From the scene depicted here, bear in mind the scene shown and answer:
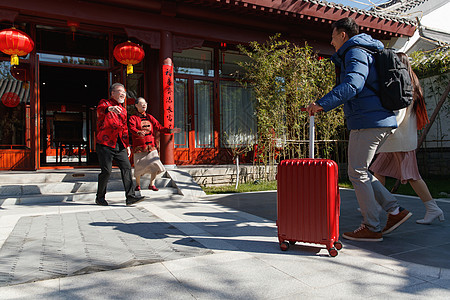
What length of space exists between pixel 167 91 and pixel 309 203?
14.9 feet

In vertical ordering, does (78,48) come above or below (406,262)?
above

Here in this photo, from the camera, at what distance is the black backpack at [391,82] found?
2.31 metres

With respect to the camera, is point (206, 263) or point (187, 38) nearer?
point (206, 263)

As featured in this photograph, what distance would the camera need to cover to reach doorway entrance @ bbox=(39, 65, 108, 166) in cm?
866

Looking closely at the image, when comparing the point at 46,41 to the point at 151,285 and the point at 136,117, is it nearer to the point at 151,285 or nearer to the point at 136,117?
the point at 136,117

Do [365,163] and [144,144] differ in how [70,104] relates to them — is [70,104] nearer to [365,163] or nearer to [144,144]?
[144,144]

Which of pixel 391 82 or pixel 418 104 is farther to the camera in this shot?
pixel 418 104

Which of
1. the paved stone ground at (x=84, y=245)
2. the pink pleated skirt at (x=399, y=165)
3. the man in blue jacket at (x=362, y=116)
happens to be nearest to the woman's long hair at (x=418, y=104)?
the pink pleated skirt at (x=399, y=165)

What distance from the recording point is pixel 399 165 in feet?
9.91

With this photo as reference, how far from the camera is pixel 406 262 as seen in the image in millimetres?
2006

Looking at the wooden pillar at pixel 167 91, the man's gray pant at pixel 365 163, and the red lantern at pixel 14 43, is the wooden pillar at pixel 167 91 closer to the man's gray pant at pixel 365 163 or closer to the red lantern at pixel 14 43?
the red lantern at pixel 14 43

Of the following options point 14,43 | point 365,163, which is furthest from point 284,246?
point 14,43

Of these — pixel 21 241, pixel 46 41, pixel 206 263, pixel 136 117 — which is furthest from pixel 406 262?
pixel 46 41

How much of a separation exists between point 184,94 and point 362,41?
5.63 metres
